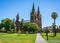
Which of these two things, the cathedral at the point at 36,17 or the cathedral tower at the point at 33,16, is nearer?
the cathedral tower at the point at 33,16

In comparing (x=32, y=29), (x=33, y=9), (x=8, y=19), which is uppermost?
(x=33, y=9)

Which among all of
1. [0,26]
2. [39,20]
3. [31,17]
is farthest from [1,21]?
[39,20]

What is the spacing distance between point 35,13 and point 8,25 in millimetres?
67344

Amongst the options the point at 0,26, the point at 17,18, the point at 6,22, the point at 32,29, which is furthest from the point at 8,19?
the point at 17,18

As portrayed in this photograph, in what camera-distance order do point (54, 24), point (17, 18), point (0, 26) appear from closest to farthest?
point (54, 24) < point (0, 26) < point (17, 18)

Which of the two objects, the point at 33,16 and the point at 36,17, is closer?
the point at 33,16

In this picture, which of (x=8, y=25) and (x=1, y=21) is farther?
(x=1, y=21)

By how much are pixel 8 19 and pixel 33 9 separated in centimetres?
5640

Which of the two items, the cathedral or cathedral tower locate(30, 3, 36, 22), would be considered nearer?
cathedral tower locate(30, 3, 36, 22)

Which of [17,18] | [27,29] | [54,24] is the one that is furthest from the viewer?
[17,18]

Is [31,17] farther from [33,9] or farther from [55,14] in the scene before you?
[55,14]

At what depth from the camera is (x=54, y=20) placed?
79.8 meters

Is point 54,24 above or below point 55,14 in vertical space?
below

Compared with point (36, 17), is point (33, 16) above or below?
above
